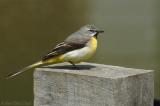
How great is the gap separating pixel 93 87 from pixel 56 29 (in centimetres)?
504

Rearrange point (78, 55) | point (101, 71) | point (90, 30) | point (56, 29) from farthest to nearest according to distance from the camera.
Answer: point (56, 29) → point (90, 30) → point (78, 55) → point (101, 71)

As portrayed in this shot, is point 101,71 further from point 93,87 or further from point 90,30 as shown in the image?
point 90,30

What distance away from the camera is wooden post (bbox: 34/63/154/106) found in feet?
8.49

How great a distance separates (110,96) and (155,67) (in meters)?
5.56

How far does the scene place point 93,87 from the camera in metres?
2.64

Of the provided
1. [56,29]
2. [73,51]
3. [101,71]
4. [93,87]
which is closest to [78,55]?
[73,51]

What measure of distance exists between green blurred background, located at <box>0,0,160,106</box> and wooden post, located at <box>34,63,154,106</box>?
4606 millimetres

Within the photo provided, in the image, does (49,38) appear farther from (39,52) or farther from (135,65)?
(135,65)

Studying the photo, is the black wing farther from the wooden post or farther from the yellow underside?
the wooden post

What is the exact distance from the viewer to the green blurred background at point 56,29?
24.7 feet

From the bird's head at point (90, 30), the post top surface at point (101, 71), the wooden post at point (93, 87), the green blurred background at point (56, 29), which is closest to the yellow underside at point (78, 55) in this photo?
the bird's head at point (90, 30)

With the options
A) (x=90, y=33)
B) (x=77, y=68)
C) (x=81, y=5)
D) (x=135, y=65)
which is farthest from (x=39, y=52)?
(x=77, y=68)

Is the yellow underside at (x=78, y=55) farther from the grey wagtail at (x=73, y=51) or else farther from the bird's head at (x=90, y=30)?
the bird's head at (x=90, y=30)

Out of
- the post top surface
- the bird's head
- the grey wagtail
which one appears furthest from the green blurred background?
the post top surface
